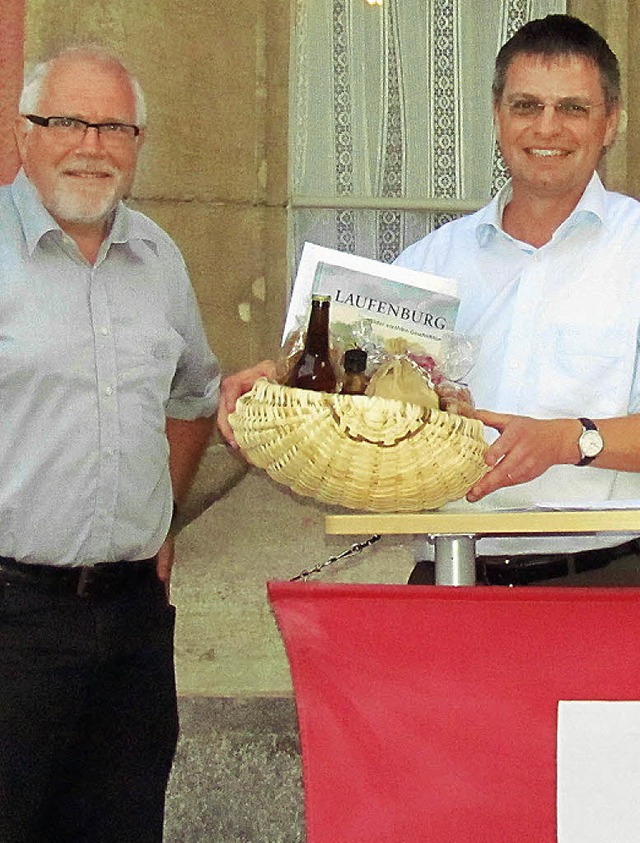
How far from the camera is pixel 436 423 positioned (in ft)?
6.48

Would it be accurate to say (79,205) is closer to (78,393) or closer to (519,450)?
(78,393)

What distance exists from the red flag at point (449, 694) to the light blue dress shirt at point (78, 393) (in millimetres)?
766

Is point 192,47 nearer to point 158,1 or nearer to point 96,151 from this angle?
point 158,1

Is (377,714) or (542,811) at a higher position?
(377,714)

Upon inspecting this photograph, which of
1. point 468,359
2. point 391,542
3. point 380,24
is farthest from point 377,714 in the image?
point 380,24

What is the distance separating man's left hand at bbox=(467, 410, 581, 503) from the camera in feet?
6.80

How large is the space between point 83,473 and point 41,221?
521mm

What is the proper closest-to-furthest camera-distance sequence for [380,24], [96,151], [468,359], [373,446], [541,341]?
1. [373,446]
2. [468,359]
3. [541,341]
4. [96,151]
5. [380,24]

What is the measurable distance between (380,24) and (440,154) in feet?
1.57

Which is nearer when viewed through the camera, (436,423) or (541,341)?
(436,423)

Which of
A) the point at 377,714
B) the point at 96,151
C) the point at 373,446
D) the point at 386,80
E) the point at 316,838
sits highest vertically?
the point at 386,80

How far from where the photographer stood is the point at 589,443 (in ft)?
7.09

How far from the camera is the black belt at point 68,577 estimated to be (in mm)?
2703

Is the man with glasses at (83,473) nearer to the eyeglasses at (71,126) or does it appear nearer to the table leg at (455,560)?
the eyeglasses at (71,126)
